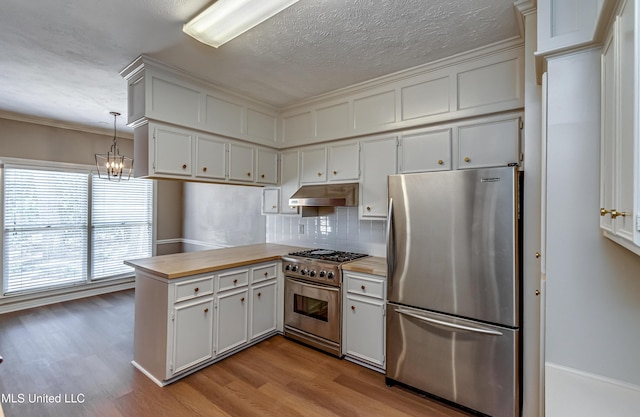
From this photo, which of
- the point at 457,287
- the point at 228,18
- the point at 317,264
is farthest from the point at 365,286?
the point at 228,18

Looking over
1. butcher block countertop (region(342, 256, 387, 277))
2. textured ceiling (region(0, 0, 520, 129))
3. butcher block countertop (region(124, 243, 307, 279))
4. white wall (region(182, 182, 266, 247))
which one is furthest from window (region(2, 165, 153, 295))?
butcher block countertop (region(342, 256, 387, 277))

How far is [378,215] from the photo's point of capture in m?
2.98

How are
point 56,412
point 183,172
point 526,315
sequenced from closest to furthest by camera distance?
point 526,315, point 56,412, point 183,172

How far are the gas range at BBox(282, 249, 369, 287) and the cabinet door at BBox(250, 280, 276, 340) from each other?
267 millimetres

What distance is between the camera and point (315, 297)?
9.88ft

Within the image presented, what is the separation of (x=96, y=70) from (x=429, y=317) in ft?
11.4

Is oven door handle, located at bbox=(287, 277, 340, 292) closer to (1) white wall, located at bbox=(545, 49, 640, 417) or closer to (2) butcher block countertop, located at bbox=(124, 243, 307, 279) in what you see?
(2) butcher block countertop, located at bbox=(124, 243, 307, 279)

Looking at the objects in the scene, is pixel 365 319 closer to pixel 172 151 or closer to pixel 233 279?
pixel 233 279

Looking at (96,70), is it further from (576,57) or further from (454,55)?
(576,57)

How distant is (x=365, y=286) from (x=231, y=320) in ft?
4.27

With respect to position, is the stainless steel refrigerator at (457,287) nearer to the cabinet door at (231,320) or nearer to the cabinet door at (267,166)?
the cabinet door at (231,320)

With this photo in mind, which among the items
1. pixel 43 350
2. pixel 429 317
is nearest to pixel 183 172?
pixel 43 350

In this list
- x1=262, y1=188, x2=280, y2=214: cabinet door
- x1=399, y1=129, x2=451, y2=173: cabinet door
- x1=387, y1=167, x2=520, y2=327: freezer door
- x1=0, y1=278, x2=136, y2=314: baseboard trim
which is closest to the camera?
x1=387, y1=167, x2=520, y2=327: freezer door

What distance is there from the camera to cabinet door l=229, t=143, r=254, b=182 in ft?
11.0
